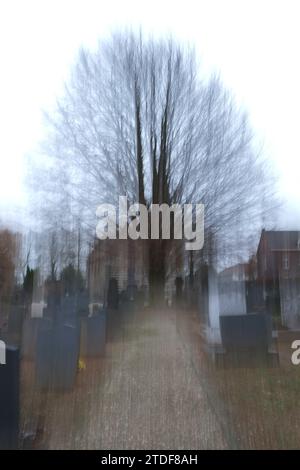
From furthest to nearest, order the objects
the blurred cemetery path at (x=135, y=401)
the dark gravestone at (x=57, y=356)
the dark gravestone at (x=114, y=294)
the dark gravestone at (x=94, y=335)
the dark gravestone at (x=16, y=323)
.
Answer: the dark gravestone at (x=114, y=294) → the dark gravestone at (x=94, y=335) → the dark gravestone at (x=16, y=323) → the dark gravestone at (x=57, y=356) → the blurred cemetery path at (x=135, y=401)

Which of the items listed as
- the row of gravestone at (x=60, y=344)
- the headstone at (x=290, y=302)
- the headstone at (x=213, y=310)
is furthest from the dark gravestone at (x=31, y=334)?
the headstone at (x=290, y=302)

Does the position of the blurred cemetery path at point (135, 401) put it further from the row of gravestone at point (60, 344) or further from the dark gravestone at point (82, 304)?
the dark gravestone at point (82, 304)

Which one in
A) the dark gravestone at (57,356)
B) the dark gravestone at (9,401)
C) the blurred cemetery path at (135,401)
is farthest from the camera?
the dark gravestone at (57,356)

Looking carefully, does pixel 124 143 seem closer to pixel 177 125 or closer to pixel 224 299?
pixel 177 125

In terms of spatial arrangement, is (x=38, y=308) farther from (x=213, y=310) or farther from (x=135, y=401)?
(x=213, y=310)

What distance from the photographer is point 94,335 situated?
319 centimetres

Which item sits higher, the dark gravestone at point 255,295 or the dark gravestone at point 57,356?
the dark gravestone at point 255,295

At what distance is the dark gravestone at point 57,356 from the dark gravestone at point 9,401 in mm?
547

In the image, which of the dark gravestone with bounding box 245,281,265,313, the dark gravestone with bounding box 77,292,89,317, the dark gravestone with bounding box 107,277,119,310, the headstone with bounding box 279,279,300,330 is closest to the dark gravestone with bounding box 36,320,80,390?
the dark gravestone with bounding box 77,292,89,317

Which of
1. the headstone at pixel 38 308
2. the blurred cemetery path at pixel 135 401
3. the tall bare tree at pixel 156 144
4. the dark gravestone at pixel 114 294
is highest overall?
the tall bare tree at pixel 156 144

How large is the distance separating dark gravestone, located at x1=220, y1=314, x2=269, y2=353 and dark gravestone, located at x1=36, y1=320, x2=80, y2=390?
1303mm

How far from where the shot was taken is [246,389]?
278 cm

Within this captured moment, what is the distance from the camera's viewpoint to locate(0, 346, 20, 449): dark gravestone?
220cm

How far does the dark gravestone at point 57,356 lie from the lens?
9.32 feet
